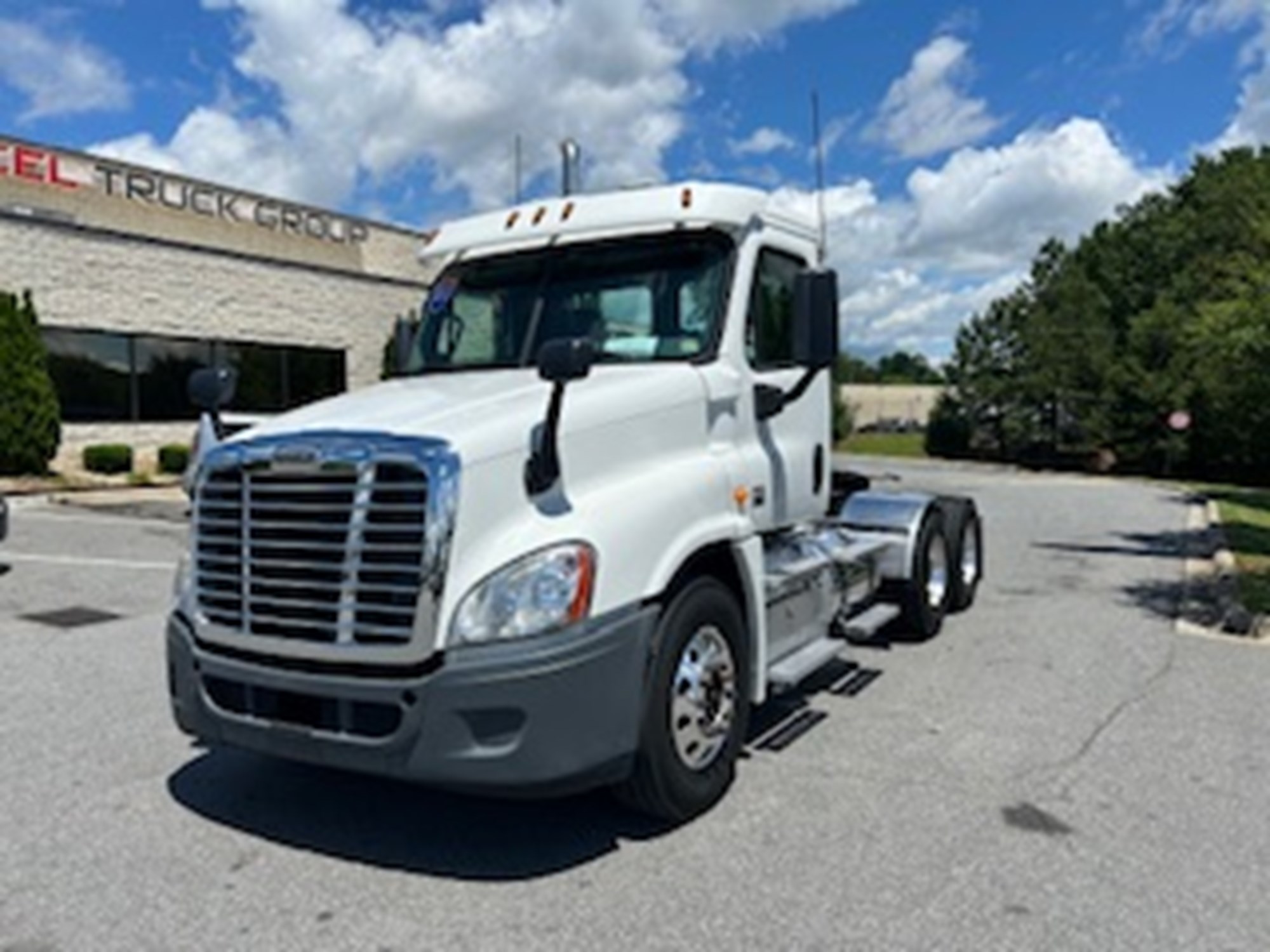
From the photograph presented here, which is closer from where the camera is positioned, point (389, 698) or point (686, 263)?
point (389, 698)

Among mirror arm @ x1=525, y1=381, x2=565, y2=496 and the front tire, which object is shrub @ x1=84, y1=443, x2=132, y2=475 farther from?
mirror arm @ x1=525, y1=381, x2=565, y2=496

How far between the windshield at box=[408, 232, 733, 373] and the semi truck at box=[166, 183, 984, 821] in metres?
0.01

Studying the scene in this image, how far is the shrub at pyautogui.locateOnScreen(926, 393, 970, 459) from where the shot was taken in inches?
2163

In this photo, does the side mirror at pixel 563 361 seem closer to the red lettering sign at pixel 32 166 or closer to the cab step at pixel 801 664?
the cab step at pixel 801 664

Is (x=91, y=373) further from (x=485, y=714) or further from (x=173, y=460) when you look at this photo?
(x=485, y=714)

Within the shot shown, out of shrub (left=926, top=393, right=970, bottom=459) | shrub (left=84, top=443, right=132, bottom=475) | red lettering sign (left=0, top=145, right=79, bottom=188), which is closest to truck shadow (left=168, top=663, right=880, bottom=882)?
shrub (left=84, top=443, right=132, bottom=475)

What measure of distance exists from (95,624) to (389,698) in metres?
5.56

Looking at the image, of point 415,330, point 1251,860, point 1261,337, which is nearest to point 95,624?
point 415,330

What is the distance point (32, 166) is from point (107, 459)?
242 inches

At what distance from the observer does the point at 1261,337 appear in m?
9.33

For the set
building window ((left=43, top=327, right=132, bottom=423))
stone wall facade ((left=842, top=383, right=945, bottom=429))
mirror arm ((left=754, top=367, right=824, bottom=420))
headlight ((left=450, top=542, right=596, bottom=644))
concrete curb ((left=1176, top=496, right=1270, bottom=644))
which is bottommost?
concrete curb ((left=1176, top=496, right=1270, bottom=644))

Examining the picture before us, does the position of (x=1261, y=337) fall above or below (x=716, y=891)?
above

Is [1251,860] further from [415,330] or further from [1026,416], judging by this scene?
[1026,416]

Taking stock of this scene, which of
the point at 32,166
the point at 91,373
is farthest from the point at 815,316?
the point at 32,166
